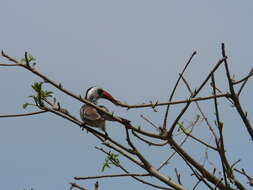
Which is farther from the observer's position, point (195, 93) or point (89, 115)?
point (89, 115)

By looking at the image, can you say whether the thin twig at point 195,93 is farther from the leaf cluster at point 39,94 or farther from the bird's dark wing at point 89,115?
the bird's dark wing at point 89,115

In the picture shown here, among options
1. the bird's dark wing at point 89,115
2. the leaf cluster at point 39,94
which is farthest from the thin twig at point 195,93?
the bird's dark wing at point 89,115

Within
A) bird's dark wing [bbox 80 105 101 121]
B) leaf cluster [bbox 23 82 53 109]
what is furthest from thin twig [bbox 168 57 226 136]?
bird's dark wing [bbox 80 105 101 121]

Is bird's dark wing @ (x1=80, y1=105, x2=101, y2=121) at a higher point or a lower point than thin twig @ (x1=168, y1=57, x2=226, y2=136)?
higher

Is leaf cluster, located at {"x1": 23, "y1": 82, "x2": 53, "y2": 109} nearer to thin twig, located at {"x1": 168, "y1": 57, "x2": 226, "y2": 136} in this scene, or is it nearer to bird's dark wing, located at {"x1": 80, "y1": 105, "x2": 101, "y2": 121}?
thin twig, located at {"x1": 168, "y1": 57, "x2": 226, "y2": 136}

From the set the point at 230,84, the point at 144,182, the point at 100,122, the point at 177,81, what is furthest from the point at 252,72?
the point at 100,122

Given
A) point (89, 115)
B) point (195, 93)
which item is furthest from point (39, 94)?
point (89, 115)

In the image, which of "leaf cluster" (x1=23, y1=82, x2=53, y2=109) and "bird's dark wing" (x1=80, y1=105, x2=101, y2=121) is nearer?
"leaf cluster" (x1=23, y1=82, x2=53, y2=109)

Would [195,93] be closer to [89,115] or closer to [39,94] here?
[39,94]

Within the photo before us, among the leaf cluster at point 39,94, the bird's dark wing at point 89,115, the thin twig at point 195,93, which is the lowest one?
the thin twig at point 195,93

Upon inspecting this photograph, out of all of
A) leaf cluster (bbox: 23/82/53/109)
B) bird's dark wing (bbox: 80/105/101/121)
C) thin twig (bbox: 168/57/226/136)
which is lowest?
thin twig (bbox: 168/57/226/136)

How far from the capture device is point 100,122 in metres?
7.69

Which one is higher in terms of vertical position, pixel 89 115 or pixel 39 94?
pixel 89 115

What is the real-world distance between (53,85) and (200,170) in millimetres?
1293
